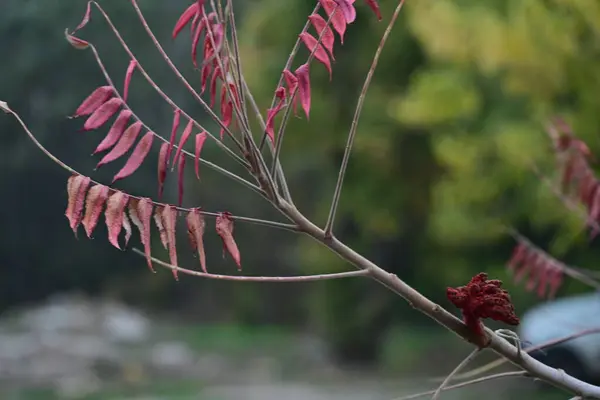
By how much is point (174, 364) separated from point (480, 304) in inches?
548

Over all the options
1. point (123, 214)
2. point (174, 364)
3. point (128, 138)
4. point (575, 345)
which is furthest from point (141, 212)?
point (174, 364)

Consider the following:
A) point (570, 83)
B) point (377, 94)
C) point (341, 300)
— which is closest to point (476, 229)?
point (570, 83)

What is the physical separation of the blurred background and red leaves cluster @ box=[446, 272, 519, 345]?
4.72 meters

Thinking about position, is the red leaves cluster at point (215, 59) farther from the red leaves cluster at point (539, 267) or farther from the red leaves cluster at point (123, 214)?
the red leaves cluster at point (539, 267)

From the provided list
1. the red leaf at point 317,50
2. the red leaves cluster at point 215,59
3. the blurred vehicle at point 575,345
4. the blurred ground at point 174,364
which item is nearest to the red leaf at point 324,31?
the red leaf at point 317,50

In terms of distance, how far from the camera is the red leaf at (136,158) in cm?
160

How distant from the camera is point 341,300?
15789 millimetres

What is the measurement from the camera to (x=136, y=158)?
1637 mm

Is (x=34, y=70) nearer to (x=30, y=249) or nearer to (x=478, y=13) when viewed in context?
(x=30, y=249)

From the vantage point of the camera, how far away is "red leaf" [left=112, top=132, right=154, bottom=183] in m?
1.60

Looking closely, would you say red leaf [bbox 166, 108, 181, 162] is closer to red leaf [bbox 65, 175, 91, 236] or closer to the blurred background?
red leaf [bbox 65, 175, 91, 236]

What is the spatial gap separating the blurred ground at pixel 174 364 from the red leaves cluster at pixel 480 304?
31.5 ft

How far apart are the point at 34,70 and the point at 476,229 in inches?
335

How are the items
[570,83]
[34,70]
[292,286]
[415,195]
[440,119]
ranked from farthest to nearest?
[292,286], [34,70], [415,195], [440,119], [570,83]
